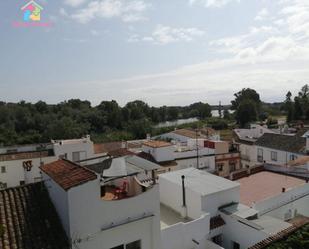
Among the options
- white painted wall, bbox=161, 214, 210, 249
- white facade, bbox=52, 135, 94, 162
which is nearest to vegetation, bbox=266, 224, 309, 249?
white painted wall, bbox=161, 214, 210, 249

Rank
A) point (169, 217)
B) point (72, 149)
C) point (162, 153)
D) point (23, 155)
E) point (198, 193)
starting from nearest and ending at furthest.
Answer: point (198, 193) → point (169, 217) → point (162, 153) → point (23, 155) → point (72, 149)

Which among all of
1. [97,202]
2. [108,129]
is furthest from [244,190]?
[108,129]

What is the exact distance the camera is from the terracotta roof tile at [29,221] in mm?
7516

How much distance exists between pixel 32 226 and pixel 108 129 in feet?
207

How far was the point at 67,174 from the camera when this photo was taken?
8.84m

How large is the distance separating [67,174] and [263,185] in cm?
1417

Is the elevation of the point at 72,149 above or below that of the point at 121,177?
below

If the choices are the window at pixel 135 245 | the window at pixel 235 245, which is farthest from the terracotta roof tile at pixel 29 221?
the window at pixel 235 245

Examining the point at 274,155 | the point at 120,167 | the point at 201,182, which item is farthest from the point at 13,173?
the point at 274,155

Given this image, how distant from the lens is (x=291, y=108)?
74688 millimetres

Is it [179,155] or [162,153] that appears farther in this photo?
[179,155]

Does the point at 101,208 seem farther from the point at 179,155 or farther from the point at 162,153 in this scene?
the point at 179,155

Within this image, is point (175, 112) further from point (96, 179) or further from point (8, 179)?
point (96, 179)

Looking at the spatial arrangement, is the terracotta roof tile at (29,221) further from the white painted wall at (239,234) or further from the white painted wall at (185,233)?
the white painted wall at (239,234)
